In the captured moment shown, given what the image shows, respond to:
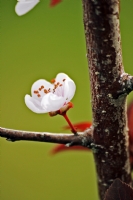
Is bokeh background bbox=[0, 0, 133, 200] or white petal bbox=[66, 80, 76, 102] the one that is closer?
white petal bbox=[66, 80, 76, 102]

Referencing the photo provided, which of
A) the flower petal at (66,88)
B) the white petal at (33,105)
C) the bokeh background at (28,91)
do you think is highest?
the flower petal at (66,88)

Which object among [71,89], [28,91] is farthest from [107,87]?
[28,91]

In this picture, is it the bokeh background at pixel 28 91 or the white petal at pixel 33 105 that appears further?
the bokeh background at pixel 28 91

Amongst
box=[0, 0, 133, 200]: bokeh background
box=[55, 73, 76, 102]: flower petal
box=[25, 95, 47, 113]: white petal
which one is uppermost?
box=[55, 73, 76, 102]: flower petal

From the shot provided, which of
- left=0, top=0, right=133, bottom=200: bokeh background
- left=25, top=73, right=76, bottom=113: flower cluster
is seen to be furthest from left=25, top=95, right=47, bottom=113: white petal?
left=0, top=0, right=133, bottom=200: bokeh background

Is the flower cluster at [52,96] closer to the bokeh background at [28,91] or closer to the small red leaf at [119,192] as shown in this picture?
the small red leaf at [119,192]

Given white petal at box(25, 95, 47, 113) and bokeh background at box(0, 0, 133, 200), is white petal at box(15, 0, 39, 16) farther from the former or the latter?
bokeh background at box(0, 0, 133, 200)

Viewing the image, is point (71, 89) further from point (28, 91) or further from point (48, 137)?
point (28, 91)

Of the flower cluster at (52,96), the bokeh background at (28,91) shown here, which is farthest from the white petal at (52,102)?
the bokeh background at (28,91)
